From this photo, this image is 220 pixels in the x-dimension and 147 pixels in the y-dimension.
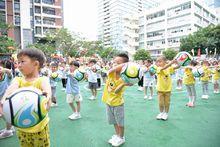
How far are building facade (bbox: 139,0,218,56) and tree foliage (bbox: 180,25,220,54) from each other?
14.2m

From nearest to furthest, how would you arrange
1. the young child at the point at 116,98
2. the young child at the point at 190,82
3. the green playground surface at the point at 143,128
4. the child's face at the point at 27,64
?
the child's face at the point at 27,64, the young child at the point at 116,98, the green playground surface at the point at 143,128, the young child at the point at 190,82

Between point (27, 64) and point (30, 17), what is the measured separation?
1926 inches

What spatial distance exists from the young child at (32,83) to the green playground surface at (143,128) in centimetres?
173

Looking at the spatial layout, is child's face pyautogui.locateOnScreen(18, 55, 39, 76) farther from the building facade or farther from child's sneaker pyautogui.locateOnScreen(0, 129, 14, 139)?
the building facade

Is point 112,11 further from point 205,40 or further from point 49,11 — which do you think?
point 205,40

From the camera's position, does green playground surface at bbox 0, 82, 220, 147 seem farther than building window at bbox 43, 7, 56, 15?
No

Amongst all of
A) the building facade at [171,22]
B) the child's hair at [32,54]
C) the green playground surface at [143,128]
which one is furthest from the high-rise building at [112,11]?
the child's hair at [32,54]

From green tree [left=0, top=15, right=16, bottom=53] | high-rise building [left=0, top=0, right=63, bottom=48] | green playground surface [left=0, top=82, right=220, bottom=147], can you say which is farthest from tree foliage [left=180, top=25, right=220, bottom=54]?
green playground surface [left=0, top=82, right=220, bottom=147]

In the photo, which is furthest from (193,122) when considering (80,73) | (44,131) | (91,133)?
(44,131)

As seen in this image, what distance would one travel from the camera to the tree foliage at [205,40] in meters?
38.0

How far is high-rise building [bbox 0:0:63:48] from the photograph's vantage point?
3891 centimetres

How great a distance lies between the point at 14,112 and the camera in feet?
7.00

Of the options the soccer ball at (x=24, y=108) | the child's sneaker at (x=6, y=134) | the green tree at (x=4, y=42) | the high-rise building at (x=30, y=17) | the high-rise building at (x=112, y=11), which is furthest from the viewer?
the high-rise building at (x=112, y=11)

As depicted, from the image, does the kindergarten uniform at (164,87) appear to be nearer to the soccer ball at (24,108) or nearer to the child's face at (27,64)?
the child's face at (27,64)
